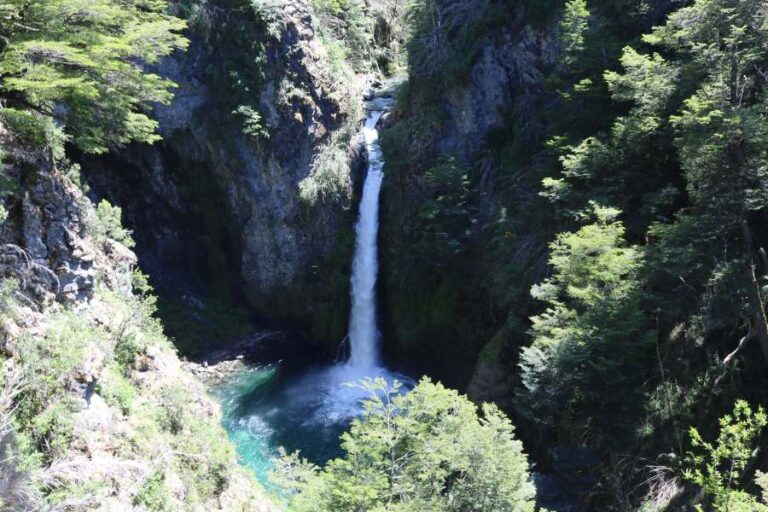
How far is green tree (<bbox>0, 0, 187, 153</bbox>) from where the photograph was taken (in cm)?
761

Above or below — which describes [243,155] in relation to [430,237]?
above

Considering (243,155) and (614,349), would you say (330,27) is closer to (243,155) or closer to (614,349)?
(243,155)

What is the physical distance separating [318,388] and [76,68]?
1529cm

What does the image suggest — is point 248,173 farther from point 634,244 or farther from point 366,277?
point 634,244

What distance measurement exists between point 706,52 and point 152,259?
21265 mm

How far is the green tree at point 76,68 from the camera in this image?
761cm

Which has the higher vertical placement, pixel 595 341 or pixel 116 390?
pixel 595 341

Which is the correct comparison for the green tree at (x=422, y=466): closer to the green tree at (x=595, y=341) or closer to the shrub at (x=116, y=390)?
the green tree at (x=595, y=341)

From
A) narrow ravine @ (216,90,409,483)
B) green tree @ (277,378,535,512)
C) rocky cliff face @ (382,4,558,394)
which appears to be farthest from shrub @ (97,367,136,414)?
rocky cliff face @ (382,4,558,394)

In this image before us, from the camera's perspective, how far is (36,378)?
7.23m

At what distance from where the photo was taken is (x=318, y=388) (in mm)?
21375

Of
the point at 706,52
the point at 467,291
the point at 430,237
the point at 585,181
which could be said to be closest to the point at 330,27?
the point at 430,237

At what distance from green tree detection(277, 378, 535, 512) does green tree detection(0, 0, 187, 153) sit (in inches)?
250

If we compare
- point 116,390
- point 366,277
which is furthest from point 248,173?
point 116,390
